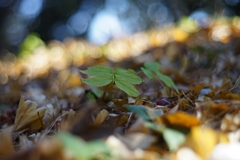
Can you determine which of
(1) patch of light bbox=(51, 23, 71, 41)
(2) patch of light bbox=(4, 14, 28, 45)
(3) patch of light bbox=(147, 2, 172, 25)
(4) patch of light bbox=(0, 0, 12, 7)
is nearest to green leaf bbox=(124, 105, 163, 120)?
(3) patch of light bbox=(147, 2, 172, 25)

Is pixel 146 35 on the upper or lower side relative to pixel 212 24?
lower

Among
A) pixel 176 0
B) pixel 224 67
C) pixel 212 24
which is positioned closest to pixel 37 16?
pixel 176 0

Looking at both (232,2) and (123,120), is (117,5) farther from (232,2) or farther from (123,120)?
(123,120)

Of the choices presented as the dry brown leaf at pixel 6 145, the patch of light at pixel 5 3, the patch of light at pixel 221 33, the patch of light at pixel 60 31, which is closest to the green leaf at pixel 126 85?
the dry brown leaf at pixel 6 145

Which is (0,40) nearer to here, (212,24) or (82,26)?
(82,26)

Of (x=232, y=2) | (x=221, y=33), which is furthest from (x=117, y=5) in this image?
(x=221, y=33)

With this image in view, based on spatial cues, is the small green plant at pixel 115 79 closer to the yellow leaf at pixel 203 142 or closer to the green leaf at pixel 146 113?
the green leaf at pixel 146 113

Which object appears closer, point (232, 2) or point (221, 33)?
point (221, 33)
